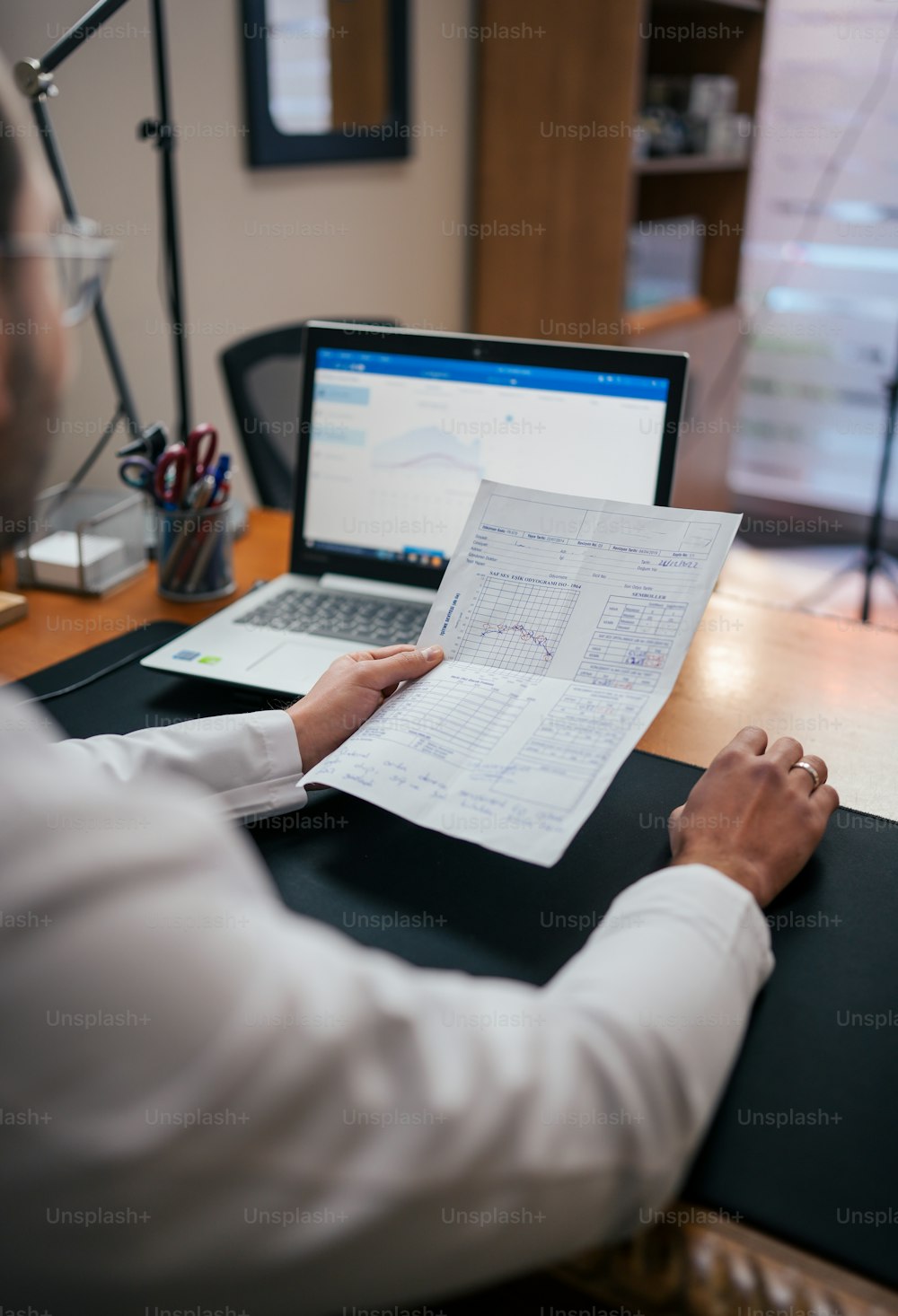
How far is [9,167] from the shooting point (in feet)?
1.62

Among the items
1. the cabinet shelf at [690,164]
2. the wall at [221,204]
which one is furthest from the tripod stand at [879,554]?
the wall at [221,204]

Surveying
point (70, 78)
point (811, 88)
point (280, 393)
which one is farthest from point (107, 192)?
point (811, 88)

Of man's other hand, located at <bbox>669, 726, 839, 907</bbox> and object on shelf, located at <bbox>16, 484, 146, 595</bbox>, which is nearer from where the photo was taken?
man's other hand, located at <bbox>669, 726, 839, 907</bbox>

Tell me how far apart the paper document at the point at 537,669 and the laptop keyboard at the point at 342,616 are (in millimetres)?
230

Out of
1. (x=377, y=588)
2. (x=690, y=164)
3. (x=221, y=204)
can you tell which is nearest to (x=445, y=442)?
(x=377, y=588)

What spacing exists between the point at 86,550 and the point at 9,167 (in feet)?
2.96

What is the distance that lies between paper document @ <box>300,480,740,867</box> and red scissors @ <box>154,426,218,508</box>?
49 cm

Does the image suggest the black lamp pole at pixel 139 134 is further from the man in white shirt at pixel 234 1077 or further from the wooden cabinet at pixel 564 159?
the wooden cabinet at pixel 564 159

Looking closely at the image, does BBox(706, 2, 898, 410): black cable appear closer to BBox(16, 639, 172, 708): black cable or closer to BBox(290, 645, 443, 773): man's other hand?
BBox(16, 639, 172, 708): black cable

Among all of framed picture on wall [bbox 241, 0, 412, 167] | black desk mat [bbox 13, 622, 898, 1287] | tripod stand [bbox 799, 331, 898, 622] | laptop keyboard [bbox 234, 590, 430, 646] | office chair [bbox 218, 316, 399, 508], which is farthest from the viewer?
tripod stand [bbox 799, 331, 898, 622]

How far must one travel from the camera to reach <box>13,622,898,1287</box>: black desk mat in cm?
55

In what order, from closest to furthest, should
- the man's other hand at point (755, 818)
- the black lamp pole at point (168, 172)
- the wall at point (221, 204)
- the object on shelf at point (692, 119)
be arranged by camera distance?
the man's other hand at point (755, 818), the black lamp pole at point (168, 172), the wall at point (221, 204), the object on shelf at point (692, 119)

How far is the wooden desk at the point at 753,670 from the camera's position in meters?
1.01

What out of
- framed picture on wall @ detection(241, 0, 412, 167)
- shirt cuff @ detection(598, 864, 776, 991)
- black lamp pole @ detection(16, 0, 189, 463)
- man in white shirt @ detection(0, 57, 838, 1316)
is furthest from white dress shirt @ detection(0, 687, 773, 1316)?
framed picture on wall @ detection(241, 0, 412, 167)
